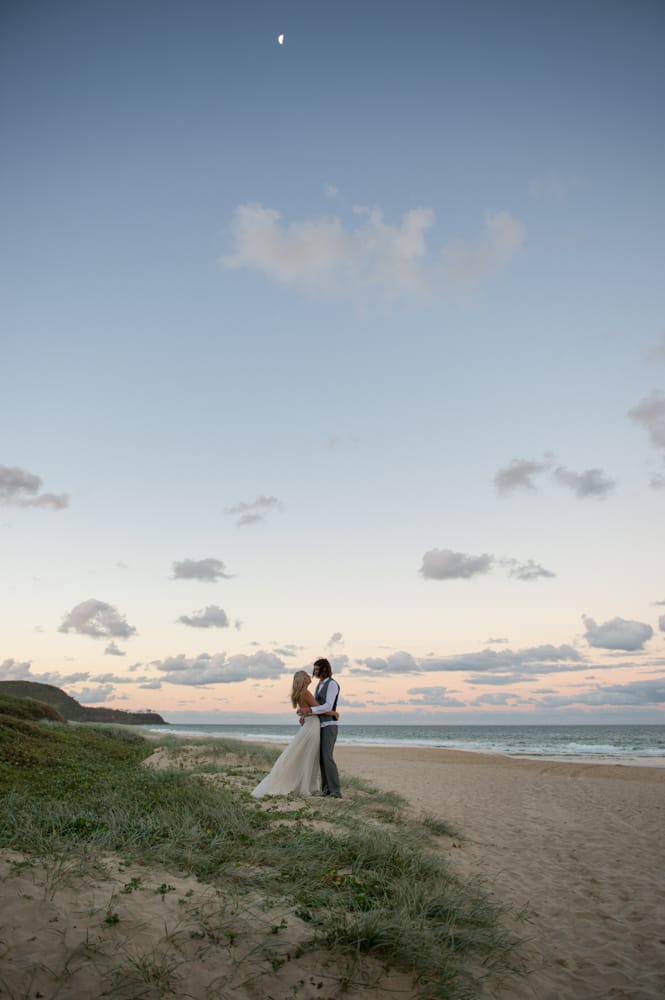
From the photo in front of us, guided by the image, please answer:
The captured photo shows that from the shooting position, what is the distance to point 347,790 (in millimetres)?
12484

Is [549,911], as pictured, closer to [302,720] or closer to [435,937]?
[435,937]

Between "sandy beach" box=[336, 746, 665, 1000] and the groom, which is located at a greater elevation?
the groom

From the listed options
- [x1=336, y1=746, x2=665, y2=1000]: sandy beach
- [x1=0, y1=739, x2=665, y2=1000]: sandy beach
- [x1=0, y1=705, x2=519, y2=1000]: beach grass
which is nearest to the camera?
[x1=0, y1=739, x2=665, y2=1000]: sandy beach

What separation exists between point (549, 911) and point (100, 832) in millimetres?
5035

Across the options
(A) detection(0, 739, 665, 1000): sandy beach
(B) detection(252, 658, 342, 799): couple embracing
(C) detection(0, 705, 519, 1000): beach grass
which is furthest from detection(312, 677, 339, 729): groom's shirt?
(A) detection(0, 739, 665, 1000): sandy beach

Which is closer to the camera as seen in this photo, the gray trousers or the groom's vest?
the gray trousers

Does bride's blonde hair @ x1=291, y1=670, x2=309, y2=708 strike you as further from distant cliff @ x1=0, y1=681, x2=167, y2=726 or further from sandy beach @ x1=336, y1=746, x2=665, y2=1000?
distant cliff @ x1=0, y1=681, x2=167, y2=726

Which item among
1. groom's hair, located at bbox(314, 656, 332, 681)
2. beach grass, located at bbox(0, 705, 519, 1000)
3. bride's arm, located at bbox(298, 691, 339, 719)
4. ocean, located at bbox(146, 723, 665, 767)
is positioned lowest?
ocean, located at bbox(146, 723, 665, 767)

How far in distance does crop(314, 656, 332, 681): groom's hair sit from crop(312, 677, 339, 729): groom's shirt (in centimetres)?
12

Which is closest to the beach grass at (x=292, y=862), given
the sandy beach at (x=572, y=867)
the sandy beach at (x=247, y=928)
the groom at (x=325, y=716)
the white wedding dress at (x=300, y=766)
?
the sandy beach at (x=247, y=928)

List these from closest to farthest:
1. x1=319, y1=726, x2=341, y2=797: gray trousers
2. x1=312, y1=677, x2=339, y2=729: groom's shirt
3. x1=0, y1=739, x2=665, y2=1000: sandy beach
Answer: x1=0, y1=739, x2=665, y2=1000: sandy beach → x1=319, y1=726, x2=341, y2=797: gray trousers → x1=312, y1=677, x2=339, y2=729: groom's shirt

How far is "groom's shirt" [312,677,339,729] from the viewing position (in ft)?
37.1

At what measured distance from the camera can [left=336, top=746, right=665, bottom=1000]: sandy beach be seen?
5.22m

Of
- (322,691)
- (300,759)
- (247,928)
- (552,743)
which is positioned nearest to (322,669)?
(322,691)
